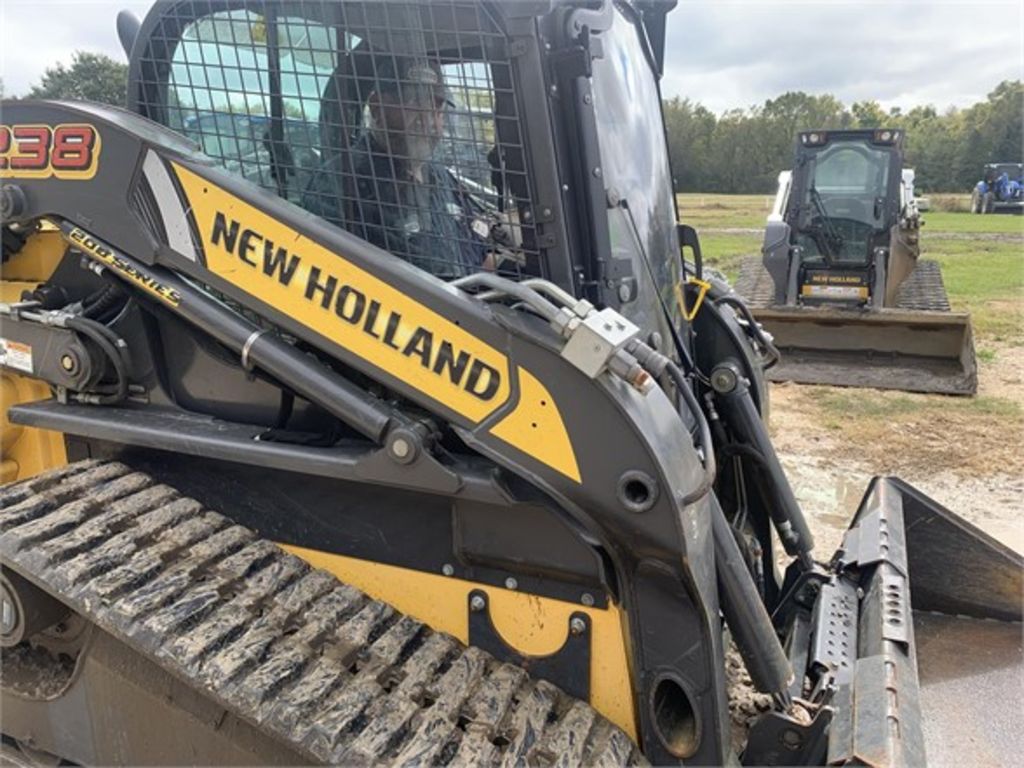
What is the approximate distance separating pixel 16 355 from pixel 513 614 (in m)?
1.50

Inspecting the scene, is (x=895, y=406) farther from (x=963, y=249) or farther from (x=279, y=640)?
(x=963, y=249)

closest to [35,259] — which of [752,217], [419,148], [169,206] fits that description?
[169,206]

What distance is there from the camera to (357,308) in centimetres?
201

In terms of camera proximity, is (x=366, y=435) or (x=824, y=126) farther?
(x=824, y=126)

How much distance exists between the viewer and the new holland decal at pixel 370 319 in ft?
6.26

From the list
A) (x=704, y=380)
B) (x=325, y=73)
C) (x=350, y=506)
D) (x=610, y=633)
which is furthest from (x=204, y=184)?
(x=704, y=380)

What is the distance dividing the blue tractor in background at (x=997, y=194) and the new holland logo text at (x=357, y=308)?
41.2 m

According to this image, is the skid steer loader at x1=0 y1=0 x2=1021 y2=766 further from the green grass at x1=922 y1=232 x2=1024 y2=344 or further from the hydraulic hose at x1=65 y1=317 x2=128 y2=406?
the green grass at x1=922 y1=232 x2=1024 y2=344

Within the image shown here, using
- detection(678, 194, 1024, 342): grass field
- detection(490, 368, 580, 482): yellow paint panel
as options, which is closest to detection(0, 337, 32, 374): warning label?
detection(490, 368, 580, 482): yellow paint panel

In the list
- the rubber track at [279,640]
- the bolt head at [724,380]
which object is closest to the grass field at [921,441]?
the bolt head at [724,380]

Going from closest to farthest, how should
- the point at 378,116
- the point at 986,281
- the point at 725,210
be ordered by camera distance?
the point at 378,116 → the point at 986,281 → the point at 725,210

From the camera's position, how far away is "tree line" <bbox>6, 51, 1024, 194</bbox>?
41031 mm

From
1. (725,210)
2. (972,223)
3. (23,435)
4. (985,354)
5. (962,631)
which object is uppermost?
(23,435)

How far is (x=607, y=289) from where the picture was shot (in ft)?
7.29
